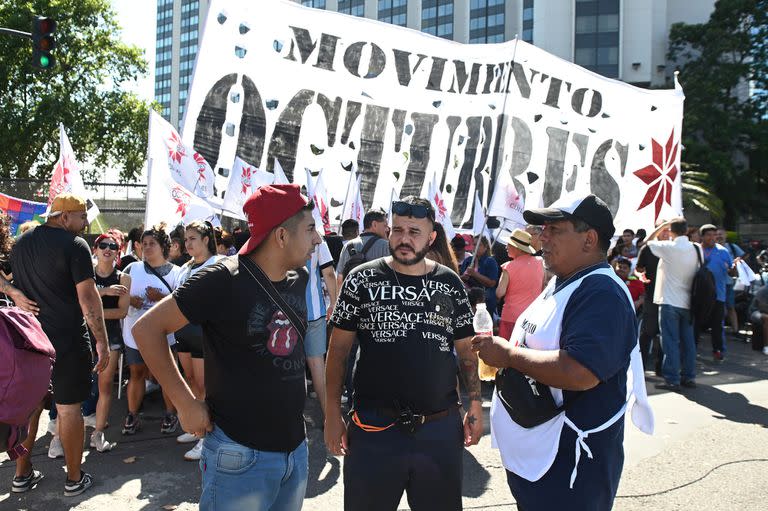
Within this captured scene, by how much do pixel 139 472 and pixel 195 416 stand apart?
2859mm

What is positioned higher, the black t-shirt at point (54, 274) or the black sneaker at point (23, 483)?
the black t-shirt at point (54, 274)

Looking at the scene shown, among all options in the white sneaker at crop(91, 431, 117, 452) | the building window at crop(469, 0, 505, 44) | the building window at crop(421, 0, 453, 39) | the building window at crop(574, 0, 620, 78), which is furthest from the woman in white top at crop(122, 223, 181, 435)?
the building window at crop(421, 0, 453, 39)

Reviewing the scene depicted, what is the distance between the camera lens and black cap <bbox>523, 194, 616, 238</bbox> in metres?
2.46

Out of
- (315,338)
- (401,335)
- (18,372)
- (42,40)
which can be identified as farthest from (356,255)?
(42,40)

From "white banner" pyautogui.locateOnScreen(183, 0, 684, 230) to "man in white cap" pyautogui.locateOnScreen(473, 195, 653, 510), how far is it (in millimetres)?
7789

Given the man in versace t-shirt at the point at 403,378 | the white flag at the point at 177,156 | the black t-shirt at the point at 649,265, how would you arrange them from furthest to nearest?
the black t-shirt at the point at 649,265
the white flag at the point at 177,156
the man in versace t-shirt at the point at 403,378

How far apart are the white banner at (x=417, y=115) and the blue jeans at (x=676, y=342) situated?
10.8 ft

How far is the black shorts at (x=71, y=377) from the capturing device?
4.13m

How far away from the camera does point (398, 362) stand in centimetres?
278

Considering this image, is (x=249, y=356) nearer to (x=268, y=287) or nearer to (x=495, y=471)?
(x=268, y=287)

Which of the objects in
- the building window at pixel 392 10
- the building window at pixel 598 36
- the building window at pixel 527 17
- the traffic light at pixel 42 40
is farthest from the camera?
the building window at pixel 392 10

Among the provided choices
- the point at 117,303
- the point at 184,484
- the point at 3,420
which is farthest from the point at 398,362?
the point at 117,303

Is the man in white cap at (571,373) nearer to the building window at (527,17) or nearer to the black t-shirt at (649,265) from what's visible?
the black t-shirt at (649,265)

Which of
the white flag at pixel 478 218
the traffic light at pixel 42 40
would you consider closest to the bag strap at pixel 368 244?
the white flag at pixel 478 218
